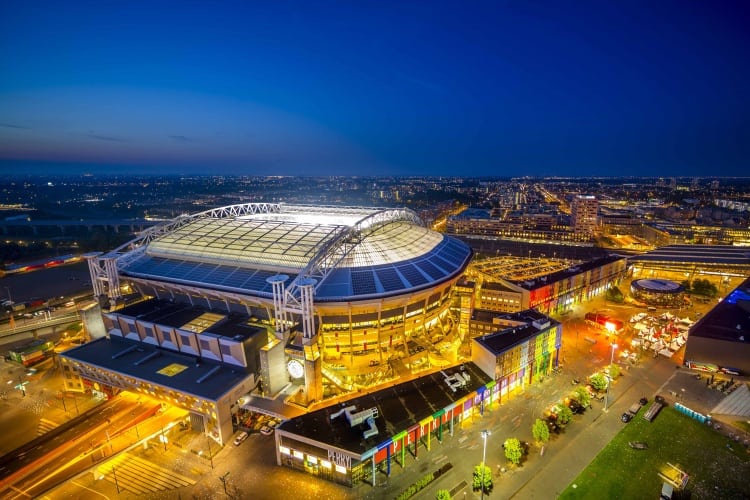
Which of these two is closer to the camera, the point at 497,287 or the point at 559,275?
the point at 497,287

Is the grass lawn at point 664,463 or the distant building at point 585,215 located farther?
the distant building at point 585,215

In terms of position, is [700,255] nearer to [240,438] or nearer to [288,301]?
[288,301]

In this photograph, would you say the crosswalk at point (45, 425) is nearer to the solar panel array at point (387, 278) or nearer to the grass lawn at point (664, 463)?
the solar panel array at point (387, 278)

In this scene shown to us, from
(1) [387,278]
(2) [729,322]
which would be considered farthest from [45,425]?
(2) [729,322]

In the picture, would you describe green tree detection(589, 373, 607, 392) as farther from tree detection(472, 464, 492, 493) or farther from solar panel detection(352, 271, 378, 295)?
solar panel detection(352, 271, 378, 295)

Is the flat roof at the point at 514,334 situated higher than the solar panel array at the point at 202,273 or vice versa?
the solar panel array at the point at 202,273

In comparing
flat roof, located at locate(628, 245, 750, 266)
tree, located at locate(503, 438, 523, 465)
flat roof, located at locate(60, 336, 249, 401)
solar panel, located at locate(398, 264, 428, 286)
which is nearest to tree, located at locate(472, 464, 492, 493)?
tree, located at locate(503, 438, 523, 465)

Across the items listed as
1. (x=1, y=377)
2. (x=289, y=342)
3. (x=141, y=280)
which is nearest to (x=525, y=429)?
(x=289, y=342)

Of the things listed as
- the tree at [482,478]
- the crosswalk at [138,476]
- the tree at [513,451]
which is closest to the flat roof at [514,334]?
the tree at [513,451]
